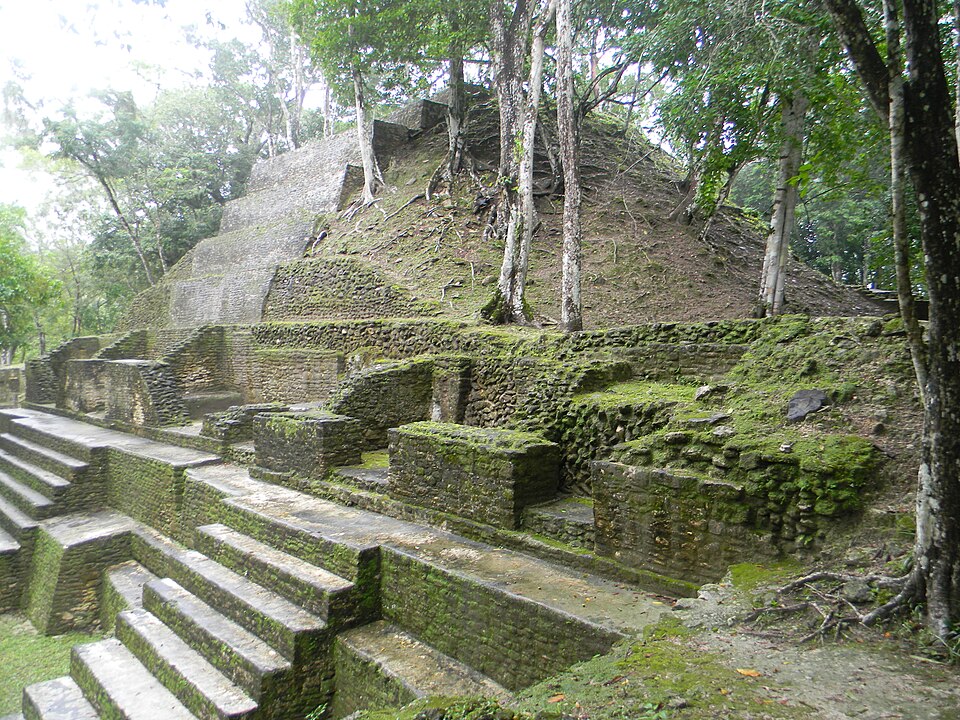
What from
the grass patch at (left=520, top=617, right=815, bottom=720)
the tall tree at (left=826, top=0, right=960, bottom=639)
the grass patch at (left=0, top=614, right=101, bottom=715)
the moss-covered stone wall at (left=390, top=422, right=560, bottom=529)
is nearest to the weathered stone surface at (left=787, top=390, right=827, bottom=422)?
the tall tree at (left=826, top=0, right=960, bottom=639)

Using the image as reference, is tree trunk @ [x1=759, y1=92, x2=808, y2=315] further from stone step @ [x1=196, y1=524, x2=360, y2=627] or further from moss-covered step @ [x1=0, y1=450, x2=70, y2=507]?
moss-covered step @ [x1=0, y1=450, x2=70, y2=507]

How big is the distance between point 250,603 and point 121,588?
4500 millimetres

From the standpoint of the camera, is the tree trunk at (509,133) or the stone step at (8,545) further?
the stone step at (8,545)

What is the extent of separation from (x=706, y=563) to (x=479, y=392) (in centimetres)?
478

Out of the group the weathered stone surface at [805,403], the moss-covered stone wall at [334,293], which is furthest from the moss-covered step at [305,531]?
the moss-covered stone wall at [334,293]

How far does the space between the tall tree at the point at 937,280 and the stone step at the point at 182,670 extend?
15.7 ft

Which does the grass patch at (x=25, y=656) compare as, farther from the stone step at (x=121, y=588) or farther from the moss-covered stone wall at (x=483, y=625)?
the moss-covered stone wall at (x=483, y=625)

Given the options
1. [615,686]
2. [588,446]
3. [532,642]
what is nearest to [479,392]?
[588,446]

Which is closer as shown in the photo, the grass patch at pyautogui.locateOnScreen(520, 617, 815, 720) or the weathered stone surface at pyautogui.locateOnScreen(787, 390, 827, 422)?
the grass patch at pyautogui.locateOnScreen(520, 617, 815, 720)

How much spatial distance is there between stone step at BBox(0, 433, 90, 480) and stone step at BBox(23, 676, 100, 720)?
5.94 m

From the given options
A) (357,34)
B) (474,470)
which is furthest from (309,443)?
(357,34)

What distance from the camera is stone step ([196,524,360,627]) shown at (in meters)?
5.51

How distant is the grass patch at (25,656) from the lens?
7.50 meters

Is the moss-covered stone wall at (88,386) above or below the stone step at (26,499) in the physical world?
above
